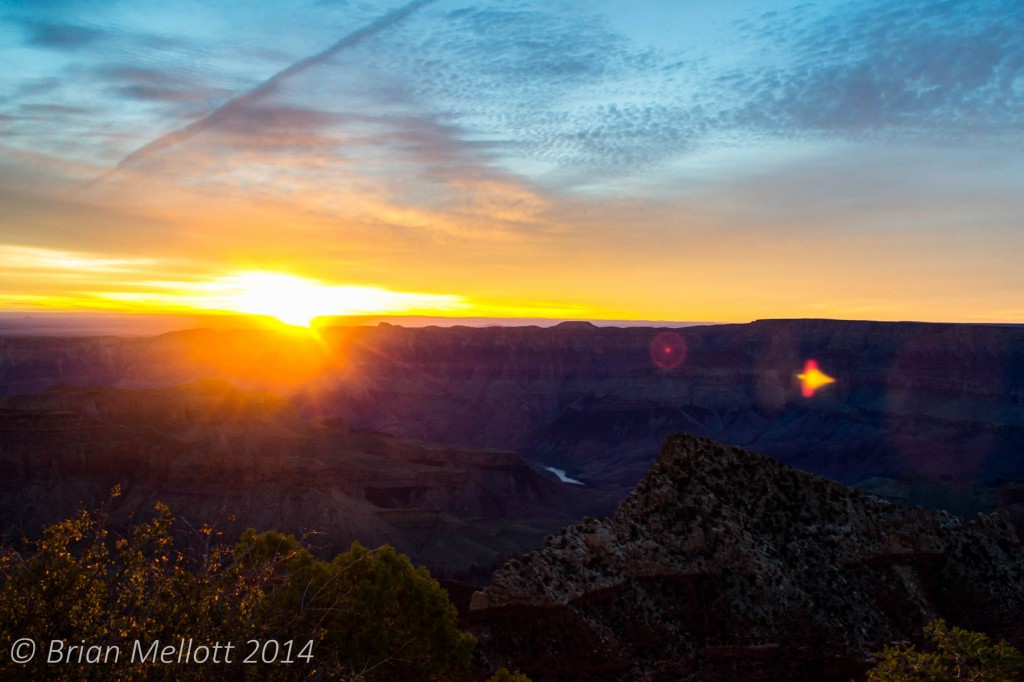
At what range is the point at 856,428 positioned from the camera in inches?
6496

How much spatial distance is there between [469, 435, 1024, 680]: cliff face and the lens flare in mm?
150711

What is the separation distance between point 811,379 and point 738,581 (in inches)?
6494

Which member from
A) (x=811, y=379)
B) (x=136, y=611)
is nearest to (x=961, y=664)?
(x=136, y=611)

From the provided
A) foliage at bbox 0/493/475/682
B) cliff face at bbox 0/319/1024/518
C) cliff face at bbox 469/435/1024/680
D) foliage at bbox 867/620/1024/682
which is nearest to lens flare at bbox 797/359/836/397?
cliff face at bbox 0/319/1024/518

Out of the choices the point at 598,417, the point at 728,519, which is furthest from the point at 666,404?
the point at 728,519

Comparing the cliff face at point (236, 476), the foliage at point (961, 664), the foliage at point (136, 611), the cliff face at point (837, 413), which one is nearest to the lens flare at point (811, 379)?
the cliff face at point (837, 413)

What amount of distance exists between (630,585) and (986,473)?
12143cm

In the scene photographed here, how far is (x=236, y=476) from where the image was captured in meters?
91.1

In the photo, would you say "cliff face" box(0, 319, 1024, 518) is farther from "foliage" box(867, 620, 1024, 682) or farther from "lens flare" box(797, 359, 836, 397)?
"foliage" box(867, 620, 1024, 682)

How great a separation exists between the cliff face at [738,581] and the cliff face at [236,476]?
45.8m

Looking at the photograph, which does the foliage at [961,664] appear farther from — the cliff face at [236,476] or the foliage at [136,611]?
the cliff face at [236,476]

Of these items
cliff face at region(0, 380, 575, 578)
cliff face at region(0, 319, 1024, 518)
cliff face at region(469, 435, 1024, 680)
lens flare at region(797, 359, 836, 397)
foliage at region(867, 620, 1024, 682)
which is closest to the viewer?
foliage at region(867, 620, 1024, 682)

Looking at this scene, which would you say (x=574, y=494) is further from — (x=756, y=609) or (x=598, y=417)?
(x=756, y=609)

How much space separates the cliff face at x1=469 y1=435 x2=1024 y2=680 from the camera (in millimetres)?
29250
